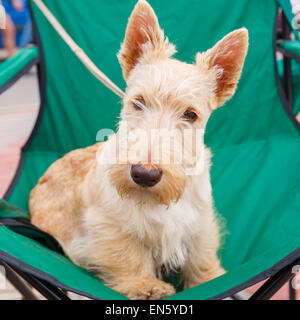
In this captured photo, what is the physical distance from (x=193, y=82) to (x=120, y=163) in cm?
48

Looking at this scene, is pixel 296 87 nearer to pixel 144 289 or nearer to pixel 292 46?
pixel 292 46

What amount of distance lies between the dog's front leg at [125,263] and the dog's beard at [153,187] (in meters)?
0.31

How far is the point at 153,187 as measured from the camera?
1.62m

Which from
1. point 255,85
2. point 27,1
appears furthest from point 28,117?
point 255,85

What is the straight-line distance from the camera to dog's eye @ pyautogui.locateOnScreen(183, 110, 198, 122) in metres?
1.86

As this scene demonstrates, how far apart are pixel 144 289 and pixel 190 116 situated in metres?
0.75

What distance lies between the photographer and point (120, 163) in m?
1.67

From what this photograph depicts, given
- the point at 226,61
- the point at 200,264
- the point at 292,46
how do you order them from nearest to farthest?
the point at 226,61, the point at 200,264, the point at 292,46

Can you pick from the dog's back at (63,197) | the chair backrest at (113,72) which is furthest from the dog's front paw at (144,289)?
the chair backrest at (113,72)

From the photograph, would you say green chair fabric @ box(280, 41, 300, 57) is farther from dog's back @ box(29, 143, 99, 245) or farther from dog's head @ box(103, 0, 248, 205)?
dog's back @ box(29, 143, 99, 245)

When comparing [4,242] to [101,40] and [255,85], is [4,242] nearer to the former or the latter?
[101,40]

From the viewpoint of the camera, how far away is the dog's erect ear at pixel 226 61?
73.3 inches

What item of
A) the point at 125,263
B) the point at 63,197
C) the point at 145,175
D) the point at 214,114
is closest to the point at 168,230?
the point at 125,263

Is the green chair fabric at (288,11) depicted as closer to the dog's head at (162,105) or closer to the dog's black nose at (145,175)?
the dog's head at (162,105)
